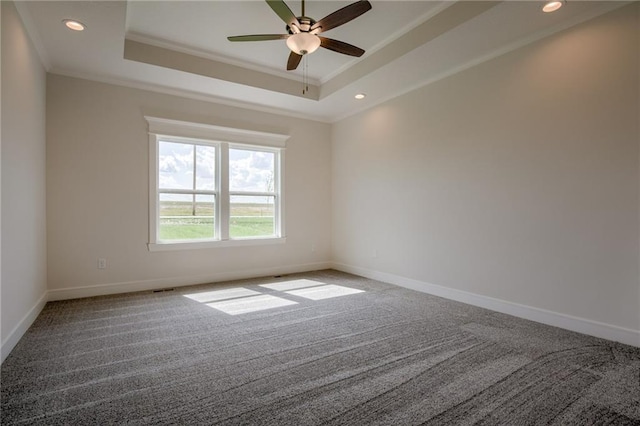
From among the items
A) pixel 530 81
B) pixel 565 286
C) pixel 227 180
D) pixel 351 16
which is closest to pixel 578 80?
pixel 530 81

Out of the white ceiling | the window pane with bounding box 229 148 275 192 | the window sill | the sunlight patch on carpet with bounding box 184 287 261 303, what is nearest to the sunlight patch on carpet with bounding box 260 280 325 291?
the sunlight patch on carpet with bounding box 184 287 261 303

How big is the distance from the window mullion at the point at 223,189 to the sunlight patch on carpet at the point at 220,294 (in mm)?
911

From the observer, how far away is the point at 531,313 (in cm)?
306

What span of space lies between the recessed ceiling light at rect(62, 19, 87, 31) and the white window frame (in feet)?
4.51

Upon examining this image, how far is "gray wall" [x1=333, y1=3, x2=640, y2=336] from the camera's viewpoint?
2.54 meters

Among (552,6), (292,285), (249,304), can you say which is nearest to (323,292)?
(292,285)

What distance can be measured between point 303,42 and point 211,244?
10.2 ft

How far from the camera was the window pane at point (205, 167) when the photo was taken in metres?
4.62

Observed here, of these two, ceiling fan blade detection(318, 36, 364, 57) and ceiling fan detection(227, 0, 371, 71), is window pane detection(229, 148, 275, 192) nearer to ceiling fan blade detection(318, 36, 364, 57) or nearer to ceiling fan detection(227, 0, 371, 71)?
ceiling fan detection(227, 0, 371, 71)

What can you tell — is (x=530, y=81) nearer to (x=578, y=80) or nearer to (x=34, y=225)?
(x=578, y=80)

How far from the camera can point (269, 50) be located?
376 cm

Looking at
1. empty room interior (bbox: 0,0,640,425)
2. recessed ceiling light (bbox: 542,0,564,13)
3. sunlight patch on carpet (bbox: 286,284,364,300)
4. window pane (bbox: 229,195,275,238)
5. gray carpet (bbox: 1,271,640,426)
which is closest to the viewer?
gray carpet (bbox: 1,271,640,426)

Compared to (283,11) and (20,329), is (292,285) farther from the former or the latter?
(283,11)

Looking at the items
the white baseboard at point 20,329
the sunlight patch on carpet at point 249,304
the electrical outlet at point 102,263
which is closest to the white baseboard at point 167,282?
the electrical outlet at point 102,263
